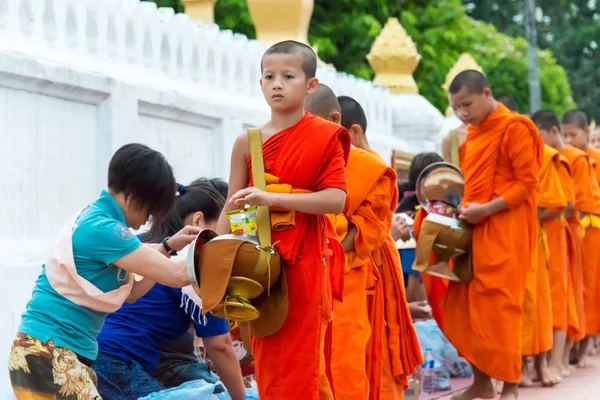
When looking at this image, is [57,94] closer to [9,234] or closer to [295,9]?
[9,234]

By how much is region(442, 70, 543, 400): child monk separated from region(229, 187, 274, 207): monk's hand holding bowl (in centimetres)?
305

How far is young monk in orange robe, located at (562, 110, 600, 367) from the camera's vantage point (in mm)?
9242

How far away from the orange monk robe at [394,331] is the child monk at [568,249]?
2678 mm

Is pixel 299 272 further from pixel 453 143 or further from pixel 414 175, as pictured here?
pixel 414 175

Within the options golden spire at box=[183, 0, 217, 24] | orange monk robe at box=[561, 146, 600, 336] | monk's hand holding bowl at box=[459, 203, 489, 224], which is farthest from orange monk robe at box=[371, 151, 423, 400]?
golden spire at box=[183, 0, 217, 24]

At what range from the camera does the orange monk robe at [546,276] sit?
7.36m

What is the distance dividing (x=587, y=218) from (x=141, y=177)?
6406 millimetres

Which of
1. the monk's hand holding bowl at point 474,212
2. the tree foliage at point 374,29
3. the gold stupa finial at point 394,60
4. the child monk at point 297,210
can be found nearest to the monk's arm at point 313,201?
the child monk at point 297,210

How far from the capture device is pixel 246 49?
25.2 ft

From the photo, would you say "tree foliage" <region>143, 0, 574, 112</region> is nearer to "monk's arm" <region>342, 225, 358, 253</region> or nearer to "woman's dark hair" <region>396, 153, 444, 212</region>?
"woman's dark hair" <region>396, 153, 444, 212</region>

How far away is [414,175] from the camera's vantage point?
25.7ft

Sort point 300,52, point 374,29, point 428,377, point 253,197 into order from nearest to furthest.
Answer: point 253,197 < point 300,52 < point 428,377 < point 374,29

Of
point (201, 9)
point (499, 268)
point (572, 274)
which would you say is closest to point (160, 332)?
point (499, 268)

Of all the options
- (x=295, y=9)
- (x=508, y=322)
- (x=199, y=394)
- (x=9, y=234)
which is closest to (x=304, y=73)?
(x=199, y=394)
